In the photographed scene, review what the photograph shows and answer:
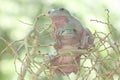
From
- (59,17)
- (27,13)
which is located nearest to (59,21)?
(59,17)

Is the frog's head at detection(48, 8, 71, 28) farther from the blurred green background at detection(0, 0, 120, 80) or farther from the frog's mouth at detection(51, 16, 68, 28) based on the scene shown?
the blurred green background at detection(0, 0, 120, 80)

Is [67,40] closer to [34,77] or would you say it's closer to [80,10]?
[34,77]

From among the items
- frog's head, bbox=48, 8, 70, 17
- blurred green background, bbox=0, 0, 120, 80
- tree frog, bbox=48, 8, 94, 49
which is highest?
frog's head, bbox=48, 8, 70, 17

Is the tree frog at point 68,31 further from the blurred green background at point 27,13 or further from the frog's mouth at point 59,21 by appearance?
the blurred green background at point 27,13

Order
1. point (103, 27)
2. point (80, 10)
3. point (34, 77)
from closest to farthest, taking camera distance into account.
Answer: point (34, 77), point (103, 27), point (80, 10)

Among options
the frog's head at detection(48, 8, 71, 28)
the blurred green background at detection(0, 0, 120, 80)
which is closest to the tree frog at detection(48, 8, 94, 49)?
the frog's head at detection(48, 8, 71, 28)

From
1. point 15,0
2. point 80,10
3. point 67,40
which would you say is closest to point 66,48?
point 67,40

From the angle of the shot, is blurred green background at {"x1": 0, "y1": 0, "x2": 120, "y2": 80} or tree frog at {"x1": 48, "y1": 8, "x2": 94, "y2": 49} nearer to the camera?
tree frog at {"x1": 48, "y1": 8, "x2": 94, "y2": 49}

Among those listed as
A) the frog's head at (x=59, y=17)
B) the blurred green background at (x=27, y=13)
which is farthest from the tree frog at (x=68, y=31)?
the blurred green background at (x=27, y=13)
